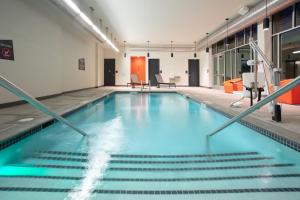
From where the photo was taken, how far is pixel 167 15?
10.2 m

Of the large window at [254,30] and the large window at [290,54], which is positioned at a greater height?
the large window at [254,30]

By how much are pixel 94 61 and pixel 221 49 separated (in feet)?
25.3

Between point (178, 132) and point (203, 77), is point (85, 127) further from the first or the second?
point (203, 77)

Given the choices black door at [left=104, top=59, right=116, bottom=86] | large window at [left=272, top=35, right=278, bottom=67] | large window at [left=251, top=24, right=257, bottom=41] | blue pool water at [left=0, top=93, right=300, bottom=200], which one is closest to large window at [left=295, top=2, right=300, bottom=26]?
large window at [left=272, top=35, right=278, bottom=67]

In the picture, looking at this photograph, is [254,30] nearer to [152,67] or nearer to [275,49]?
[275,49]

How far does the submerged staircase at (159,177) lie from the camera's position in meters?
2.02

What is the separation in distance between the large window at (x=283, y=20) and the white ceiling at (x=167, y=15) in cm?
96

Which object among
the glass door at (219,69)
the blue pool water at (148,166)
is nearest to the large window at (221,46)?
the glass door at (219,69)

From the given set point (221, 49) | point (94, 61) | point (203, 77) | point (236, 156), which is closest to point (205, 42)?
point (221, 49)

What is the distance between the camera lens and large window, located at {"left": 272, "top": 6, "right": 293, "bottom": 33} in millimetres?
8012

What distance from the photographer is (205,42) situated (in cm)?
1516

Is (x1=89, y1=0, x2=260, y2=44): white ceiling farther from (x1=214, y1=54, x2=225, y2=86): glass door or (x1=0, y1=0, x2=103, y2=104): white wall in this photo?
(x1=214, y1=54, x2=225, y2=86): glass door

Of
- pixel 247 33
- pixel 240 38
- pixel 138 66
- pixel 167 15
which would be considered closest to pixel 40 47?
pixel 167 15

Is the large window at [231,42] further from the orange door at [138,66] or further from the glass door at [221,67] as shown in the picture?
the orange door at [138,66]
